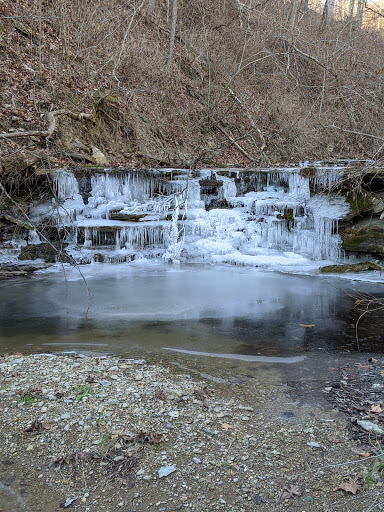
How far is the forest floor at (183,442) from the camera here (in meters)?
2.63

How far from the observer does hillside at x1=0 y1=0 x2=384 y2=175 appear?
45.1 feet

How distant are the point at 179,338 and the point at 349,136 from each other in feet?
51.8

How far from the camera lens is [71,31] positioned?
1616 cm

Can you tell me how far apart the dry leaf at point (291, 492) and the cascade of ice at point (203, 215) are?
8207mm

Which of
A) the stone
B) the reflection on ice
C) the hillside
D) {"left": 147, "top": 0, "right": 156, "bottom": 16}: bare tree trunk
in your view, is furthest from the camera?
{"left": 147, "top": 0, "right": 156, "bottom": 16}: bare tree trunk

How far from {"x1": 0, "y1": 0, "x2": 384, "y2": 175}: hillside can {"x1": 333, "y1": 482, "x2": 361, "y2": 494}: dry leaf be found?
408 inches

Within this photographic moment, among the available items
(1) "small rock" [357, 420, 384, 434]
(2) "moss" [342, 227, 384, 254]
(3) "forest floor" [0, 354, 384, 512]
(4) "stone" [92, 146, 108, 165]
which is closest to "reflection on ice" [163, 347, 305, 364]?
(3) "forest floor" [0, 354, 384, 512]

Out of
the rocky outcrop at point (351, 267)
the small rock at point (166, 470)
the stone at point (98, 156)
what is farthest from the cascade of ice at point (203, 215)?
the small rock at point (166, 470)

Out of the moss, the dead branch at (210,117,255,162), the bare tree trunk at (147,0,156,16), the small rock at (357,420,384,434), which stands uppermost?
the bare tree trunk at (147,0,156,16)

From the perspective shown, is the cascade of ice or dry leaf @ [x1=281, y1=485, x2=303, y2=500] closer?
dry leaf @ [x1=281, y1=485, x2=303, y2=500]

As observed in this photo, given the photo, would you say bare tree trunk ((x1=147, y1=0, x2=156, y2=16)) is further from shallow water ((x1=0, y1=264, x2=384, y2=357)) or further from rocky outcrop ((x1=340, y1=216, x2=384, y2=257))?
rocky outcrop ((x1=340, y1=216, x2=384, y2=257))

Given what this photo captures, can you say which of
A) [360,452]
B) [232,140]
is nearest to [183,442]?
[360,452]

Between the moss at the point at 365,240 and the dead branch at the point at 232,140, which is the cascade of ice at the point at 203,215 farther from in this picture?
the dead branch at the point at 232,140

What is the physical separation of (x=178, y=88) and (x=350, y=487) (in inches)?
720
